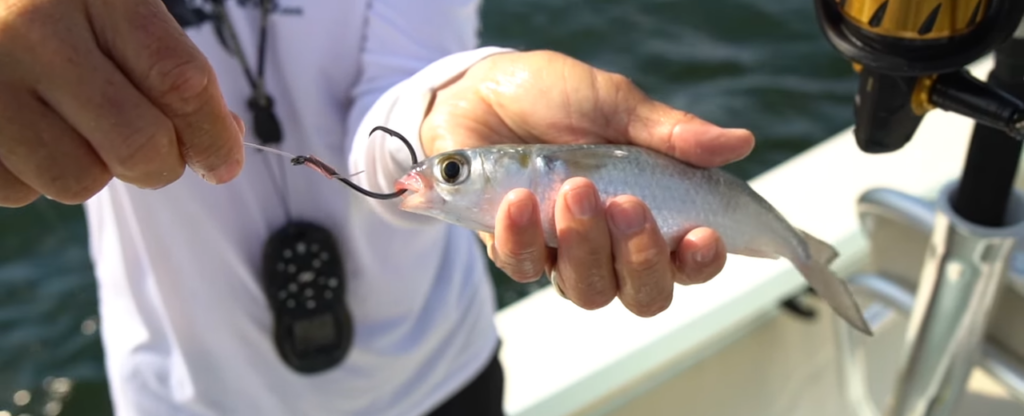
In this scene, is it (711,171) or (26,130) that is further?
(711,171)

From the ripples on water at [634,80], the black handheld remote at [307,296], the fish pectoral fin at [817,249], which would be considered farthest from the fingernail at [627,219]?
the ripples on water at [634,80]

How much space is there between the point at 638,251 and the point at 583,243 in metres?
0.07

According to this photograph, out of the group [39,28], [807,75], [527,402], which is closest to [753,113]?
[807,75]

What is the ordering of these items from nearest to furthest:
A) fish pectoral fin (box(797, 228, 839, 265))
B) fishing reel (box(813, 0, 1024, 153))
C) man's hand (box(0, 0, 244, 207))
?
man's hand (box(0, 0, 244, 207)) < fishing reel (box(813, 0, 1024, 153)) < fish pectoral fin (box(797, 228, 839, 265))

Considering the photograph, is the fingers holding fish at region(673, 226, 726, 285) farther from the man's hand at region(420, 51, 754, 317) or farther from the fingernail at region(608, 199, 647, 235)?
the fingernail at region(608, 199, 647, 235)

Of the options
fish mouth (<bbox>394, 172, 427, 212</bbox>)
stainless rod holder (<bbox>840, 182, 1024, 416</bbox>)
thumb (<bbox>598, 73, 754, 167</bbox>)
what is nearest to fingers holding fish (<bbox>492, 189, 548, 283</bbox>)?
fish mouth (<bbox>394, 172, 427, 212</bbox>)

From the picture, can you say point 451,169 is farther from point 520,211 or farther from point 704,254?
point 704,254

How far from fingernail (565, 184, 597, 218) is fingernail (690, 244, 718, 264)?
0.55 feet

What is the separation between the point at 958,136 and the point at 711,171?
6.43 ft

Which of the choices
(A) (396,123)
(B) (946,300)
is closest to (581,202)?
(A) (396,123)

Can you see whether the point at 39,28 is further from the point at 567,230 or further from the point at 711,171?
the point at 711,171

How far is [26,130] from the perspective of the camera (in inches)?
31.0

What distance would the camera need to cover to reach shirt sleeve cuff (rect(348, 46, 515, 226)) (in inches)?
54.1

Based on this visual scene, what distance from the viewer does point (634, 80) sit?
178 inches
